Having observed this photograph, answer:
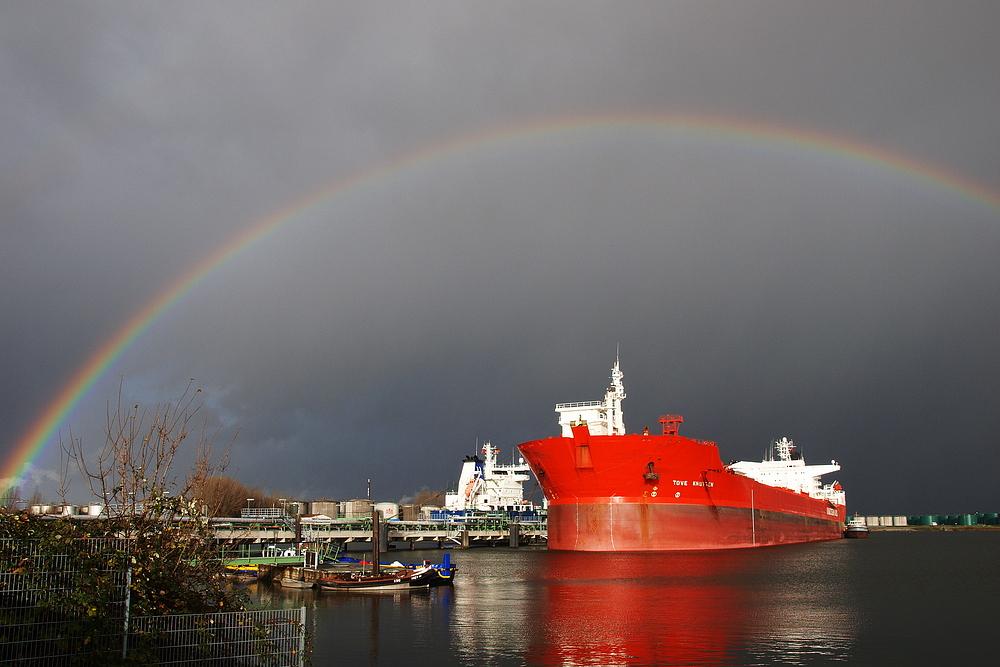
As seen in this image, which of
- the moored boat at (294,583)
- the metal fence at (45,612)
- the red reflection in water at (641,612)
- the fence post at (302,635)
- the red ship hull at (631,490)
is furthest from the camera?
the red ship hull at (631,490)

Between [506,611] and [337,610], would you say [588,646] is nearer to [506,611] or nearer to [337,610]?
[506,611]

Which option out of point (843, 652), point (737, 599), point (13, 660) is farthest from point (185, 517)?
point (737, 599)

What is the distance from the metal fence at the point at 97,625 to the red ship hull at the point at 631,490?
3798 cm


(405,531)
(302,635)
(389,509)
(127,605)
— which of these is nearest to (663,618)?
(302,635)

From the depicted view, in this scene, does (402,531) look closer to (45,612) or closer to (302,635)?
(302,635)

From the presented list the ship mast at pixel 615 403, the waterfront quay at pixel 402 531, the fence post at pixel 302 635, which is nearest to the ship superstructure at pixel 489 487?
the waterfront quay at pixel 402 531

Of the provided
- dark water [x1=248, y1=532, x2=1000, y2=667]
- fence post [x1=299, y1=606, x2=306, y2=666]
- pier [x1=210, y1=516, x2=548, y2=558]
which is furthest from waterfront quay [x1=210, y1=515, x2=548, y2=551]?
fence post [x1=299, y1=606, x2=306, y2=666]

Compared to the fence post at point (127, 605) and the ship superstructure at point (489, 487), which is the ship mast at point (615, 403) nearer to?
the ship superstructure at point (489, 487)

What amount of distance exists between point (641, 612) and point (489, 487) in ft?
215

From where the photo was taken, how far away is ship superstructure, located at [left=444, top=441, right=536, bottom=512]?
293 ft

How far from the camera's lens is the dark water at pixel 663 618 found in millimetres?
18672

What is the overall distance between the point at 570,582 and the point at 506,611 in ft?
29.9

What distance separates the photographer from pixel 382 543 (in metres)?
63.8

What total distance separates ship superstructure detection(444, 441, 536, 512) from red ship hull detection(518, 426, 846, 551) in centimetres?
3855
